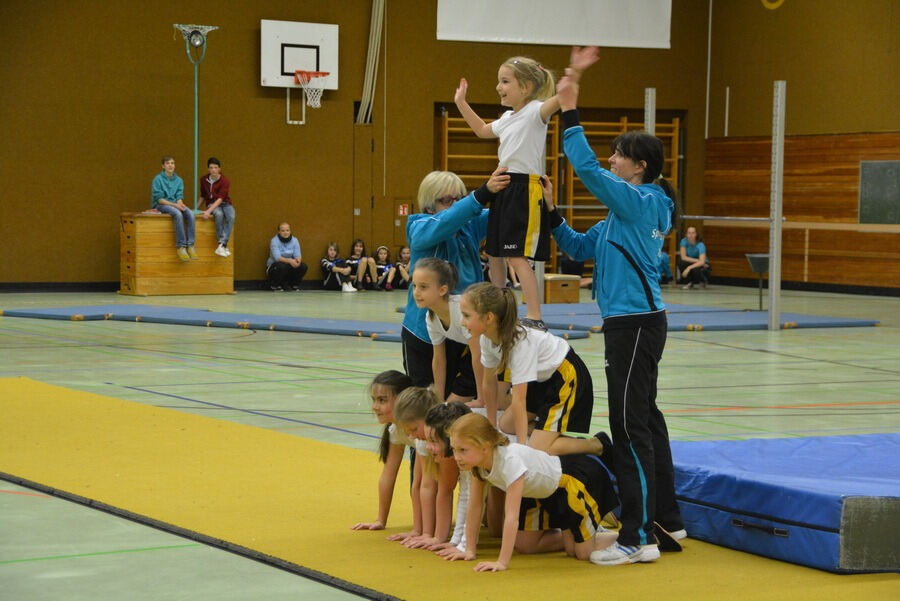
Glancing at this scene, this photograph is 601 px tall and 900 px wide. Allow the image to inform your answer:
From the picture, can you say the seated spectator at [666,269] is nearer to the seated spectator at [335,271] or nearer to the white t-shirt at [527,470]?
the seated spectator at [335,271]

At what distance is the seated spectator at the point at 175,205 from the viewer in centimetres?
1648

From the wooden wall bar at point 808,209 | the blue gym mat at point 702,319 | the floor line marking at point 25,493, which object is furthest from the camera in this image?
the wooden wall bar at point 808,209

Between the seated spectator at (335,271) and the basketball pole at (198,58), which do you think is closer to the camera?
the basketball pole at (198,58)

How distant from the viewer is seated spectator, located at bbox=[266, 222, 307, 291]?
59.8ft

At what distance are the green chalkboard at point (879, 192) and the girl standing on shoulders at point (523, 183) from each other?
1356cm

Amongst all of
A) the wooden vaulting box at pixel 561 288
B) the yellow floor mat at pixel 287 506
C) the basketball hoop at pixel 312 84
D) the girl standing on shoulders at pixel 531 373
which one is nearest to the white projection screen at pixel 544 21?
the basketball hoop at pixel 312 84

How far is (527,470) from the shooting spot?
412cm

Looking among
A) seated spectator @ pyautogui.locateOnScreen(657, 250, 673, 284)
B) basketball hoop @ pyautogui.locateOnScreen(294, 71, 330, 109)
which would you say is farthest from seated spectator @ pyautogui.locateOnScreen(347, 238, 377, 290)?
seated spectator @ pyautogui.locateOnScreen(657, 250, 673, 284)

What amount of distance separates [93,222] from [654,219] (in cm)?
1440

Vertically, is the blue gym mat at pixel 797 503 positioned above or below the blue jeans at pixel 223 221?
below

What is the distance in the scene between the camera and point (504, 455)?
4043mm

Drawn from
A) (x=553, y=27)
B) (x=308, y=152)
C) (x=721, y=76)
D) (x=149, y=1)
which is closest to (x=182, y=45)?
(x=149, y=1)

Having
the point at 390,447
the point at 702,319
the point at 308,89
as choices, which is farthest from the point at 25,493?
the point at 308,89

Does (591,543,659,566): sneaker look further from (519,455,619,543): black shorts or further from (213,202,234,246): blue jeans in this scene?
(213,202,234,246): blue jeans
